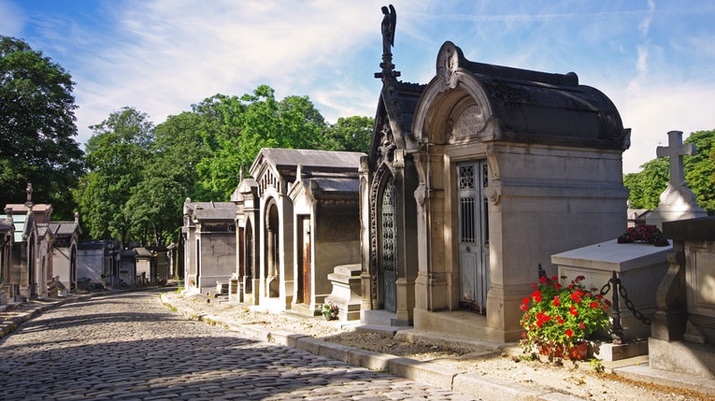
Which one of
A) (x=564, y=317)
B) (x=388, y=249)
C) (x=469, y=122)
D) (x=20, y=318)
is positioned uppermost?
(x=469, y=122)

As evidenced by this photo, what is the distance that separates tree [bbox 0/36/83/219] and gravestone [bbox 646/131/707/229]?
32.3m

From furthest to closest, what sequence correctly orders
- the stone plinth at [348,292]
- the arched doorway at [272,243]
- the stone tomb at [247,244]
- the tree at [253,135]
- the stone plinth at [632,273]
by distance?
the tree at [253,135] → the stone tomb at [247,244] → the arched doorway at [272,243] → the stone plinth at [348,292] → the stone plinth at [632,273]

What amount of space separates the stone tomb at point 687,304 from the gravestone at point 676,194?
13.3 feet

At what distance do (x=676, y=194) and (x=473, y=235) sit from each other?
3609 mm

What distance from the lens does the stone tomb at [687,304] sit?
5.75 meters

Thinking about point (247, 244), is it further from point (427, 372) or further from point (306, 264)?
point (427, 372)

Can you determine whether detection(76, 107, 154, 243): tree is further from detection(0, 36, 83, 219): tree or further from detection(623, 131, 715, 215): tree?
detection(623, 131, 715, 215): tree

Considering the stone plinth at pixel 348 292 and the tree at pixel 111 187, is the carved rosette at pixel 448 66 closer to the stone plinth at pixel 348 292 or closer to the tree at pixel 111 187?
the stone plinth at pixel 348 292

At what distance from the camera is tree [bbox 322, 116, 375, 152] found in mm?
50375

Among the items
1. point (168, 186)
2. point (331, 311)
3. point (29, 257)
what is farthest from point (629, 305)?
point (168, 186)

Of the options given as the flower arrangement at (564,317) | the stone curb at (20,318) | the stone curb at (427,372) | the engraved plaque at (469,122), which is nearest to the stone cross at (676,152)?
the engraved plaque at (469,122)

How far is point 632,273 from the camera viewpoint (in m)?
6.90

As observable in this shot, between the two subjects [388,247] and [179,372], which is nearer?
[179,372]

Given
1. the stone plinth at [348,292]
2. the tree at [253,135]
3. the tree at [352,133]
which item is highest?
the tree at [352,133]
